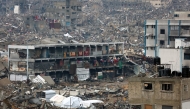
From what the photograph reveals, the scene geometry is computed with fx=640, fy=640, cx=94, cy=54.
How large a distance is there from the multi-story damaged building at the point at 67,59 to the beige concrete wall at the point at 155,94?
22.4 m

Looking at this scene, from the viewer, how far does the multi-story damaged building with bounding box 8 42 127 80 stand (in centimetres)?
4128

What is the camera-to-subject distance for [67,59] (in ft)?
144

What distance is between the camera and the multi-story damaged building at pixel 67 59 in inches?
1625

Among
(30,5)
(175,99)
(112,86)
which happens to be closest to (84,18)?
(30,5)

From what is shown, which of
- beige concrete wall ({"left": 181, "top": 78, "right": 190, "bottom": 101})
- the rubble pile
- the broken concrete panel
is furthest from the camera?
the broken concrete panel

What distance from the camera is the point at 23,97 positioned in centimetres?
2606

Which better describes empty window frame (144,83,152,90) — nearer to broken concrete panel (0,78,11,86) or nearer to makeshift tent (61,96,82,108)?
makeshift tent (61,96,82,108)

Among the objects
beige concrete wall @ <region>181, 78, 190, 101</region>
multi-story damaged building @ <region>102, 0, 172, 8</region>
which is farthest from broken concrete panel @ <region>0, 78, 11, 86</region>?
multi-story damaged building @ <region>102, 0, 172, 8</region>

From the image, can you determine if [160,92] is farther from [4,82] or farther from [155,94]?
[4,82]

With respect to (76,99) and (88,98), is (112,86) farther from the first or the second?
(76,99)

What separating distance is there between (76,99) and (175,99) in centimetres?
1170

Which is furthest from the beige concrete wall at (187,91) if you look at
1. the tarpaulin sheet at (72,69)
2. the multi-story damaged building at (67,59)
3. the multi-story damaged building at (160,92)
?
the tarpaulin sheet at (72,69)

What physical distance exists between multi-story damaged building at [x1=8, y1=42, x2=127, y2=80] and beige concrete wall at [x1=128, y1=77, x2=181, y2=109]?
881 inches

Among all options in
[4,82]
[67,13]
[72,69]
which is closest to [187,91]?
[4,82]
